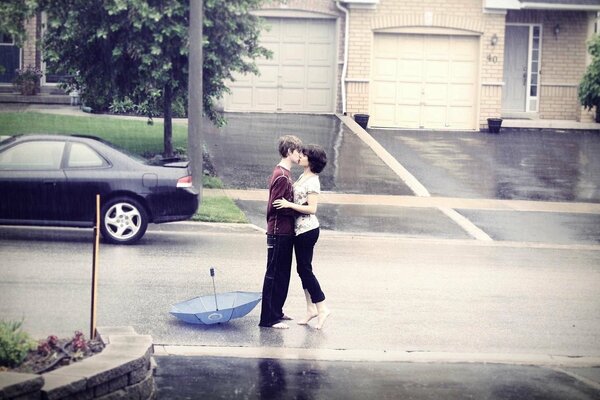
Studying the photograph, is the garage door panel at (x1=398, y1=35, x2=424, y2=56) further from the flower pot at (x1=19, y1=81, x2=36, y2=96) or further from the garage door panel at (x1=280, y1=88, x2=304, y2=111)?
the flower pot at (x1=19, y1=81, x2=36, y2=96)

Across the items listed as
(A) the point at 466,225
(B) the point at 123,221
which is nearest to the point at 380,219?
(A) the point at 466,225

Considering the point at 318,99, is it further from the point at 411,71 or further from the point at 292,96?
the point at 411,71

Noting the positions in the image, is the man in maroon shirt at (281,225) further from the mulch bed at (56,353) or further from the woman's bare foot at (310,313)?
the mulch bed at (56,353)

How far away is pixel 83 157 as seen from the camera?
14.3m

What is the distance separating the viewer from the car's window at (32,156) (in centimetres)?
1417

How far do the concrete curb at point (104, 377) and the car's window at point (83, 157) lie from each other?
6791mm

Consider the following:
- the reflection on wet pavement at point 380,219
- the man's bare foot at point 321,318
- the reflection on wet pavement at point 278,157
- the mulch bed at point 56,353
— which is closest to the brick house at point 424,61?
the reflection on wet pavement at point 278,157

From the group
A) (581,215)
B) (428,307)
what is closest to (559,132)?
(581,215)

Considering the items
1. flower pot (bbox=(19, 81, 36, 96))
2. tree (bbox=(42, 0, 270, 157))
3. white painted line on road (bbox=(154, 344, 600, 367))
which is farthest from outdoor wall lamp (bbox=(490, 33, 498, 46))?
white painted line on road (bbox=(154, 344, 600, 367))

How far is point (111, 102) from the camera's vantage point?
2178 centimetres

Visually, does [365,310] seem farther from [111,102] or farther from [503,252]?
[111,102]

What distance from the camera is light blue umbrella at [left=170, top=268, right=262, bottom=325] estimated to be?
9.95 metres

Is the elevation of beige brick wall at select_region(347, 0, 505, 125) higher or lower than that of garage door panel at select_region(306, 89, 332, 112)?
higher

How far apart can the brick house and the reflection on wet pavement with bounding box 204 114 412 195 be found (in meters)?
1.10
